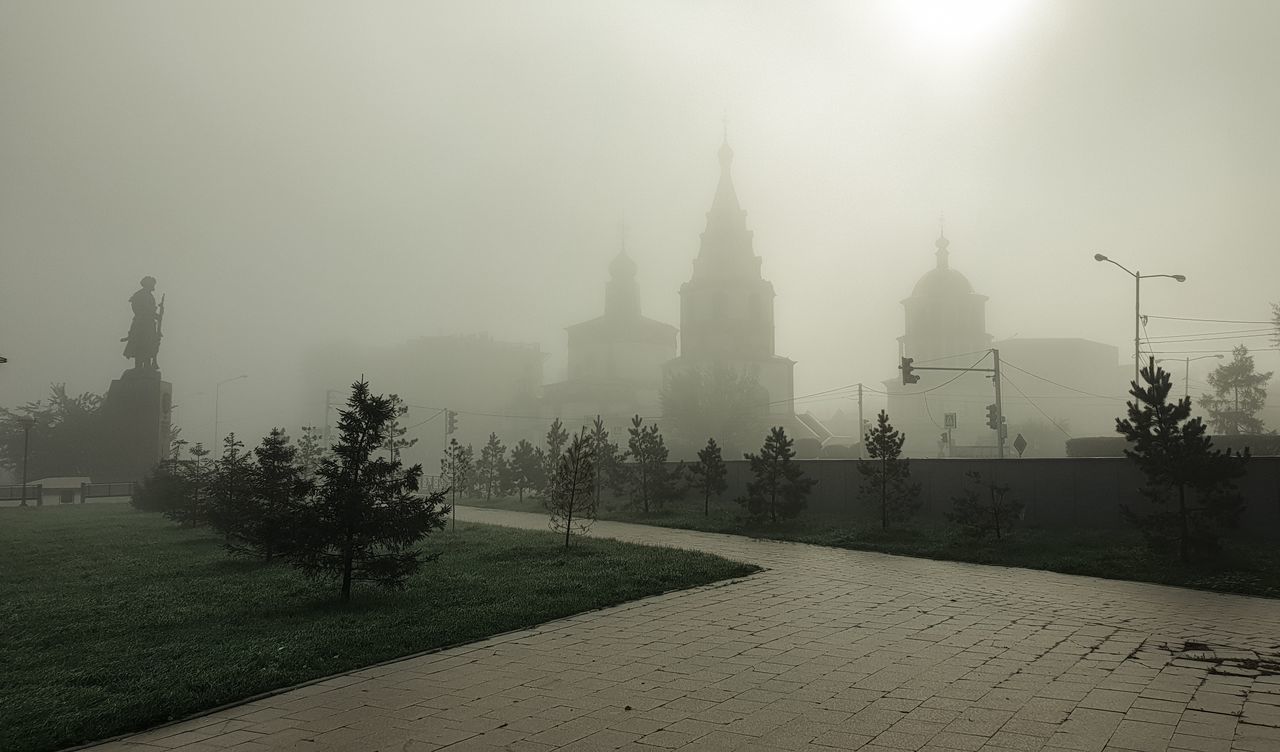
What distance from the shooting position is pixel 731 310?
253 feet

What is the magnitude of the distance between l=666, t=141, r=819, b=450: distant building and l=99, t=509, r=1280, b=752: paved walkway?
2565 inches

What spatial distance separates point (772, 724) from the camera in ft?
18.4

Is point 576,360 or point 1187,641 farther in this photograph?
point 576,360

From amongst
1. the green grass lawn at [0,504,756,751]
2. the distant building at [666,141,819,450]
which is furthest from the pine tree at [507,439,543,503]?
the distant building at [666,141,819,450]

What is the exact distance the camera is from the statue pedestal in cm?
4381

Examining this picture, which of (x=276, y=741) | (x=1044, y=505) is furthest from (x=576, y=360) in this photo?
(x=276, y=741)

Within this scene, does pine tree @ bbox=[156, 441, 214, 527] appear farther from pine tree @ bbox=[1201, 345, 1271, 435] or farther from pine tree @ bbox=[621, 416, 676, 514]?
pine tree @ bbox=[1201, 345, 1271, 435]

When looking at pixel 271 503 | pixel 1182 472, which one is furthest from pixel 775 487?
pixel 271 503

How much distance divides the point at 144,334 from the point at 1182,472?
161ft

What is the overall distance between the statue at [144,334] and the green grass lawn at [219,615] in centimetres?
3183

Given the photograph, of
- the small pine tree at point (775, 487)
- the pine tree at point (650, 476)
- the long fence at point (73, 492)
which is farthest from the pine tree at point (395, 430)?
the long fence at point (73, 492)

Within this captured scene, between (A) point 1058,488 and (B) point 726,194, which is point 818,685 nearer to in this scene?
(A) point 1058,488

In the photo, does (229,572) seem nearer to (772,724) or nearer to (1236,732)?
(772,724)

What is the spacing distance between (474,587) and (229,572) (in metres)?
5.11
